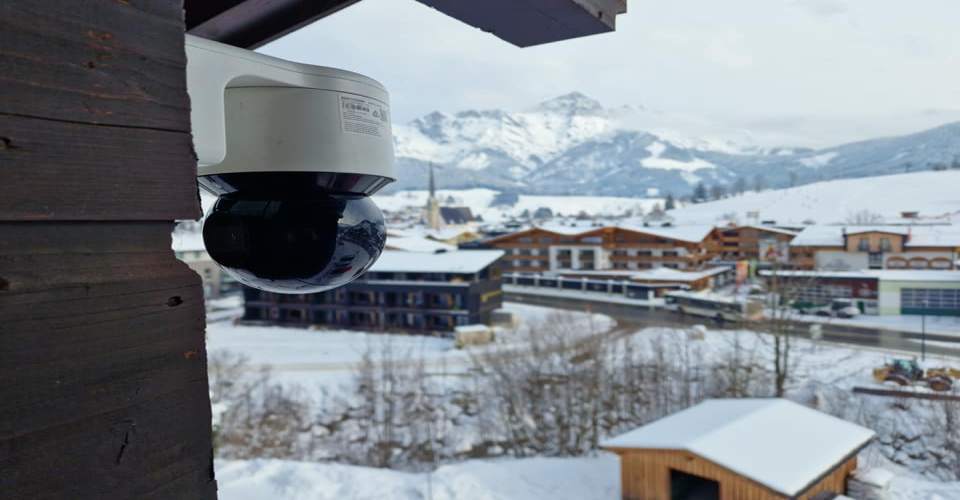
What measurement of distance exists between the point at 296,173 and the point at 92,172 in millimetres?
220

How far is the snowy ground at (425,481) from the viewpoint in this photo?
5.93 m

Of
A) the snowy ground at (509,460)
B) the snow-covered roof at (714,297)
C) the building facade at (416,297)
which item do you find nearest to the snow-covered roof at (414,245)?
the building facade at (416,297)

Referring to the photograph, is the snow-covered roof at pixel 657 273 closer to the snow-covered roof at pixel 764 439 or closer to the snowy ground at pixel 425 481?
the snowy ground at pixel 425 481

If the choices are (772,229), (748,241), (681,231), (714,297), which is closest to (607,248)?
(681,231)

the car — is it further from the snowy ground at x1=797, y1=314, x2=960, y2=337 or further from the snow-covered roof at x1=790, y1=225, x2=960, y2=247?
the snow-covered roof at x1=790, y1=225, x2=960, y2=247

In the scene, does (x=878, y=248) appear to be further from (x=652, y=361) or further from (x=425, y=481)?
(x=425, y=481)

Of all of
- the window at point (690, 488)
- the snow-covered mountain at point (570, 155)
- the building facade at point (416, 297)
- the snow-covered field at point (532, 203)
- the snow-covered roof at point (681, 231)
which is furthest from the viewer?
the snow-covered mountain at point (570, 155)

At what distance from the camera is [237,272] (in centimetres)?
60

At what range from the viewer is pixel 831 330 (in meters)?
13.2

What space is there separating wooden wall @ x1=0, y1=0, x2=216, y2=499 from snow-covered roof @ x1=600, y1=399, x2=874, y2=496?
5687mm

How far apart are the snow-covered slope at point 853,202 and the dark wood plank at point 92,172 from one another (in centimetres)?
1707

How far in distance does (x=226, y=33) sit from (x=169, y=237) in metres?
0.59

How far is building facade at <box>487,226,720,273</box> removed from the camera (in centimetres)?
1927

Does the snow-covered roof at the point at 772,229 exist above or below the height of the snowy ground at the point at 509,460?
above
